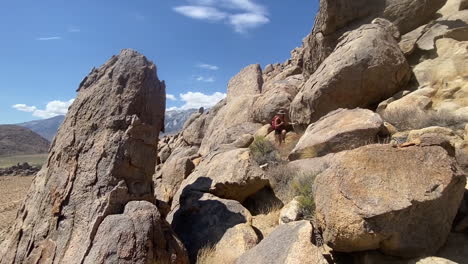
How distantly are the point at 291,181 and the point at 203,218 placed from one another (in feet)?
6.97

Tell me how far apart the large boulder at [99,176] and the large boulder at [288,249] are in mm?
1206

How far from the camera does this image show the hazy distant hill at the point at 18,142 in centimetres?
13220

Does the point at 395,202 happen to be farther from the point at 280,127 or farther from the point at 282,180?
→ the point at 280,127

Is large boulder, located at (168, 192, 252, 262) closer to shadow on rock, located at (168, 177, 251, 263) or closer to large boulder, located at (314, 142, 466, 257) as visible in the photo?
shadow on rock, located at (168, 177, 251, 263)

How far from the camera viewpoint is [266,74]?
96.4ft

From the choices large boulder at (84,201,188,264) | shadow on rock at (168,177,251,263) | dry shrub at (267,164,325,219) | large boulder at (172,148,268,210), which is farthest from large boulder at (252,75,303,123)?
large boulder at (84,201,188,264)

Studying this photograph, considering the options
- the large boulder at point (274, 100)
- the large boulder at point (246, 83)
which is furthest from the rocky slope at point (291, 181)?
the large boulder at point (246, 83)

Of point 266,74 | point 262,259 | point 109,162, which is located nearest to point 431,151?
point 262,259

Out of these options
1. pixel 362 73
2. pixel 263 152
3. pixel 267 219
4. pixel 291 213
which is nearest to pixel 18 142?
pixel 263 152

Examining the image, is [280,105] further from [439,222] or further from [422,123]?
[439,222]

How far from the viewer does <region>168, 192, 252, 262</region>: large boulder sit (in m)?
6.59

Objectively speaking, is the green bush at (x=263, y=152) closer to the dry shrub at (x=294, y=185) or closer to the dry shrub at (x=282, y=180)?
the dry shrub at (x=294, y=185)

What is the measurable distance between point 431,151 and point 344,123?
394 centimetres

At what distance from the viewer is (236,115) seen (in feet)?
62.3
